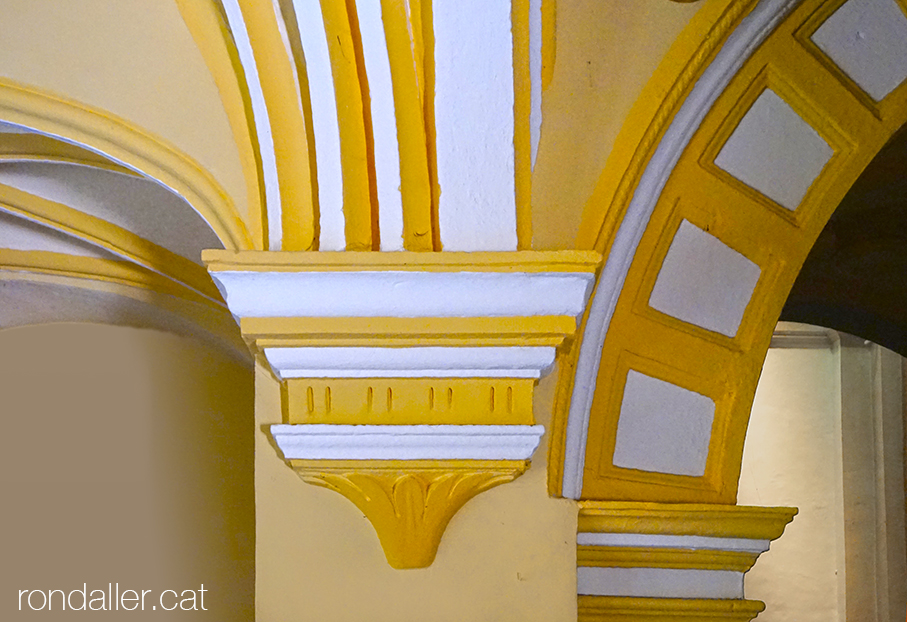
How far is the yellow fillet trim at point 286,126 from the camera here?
2045mm

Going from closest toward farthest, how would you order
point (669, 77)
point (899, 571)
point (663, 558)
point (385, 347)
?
point (385, 347) < point (669, 77) < point (663, 558) < point (899, 571)

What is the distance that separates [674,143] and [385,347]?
3.01 feet

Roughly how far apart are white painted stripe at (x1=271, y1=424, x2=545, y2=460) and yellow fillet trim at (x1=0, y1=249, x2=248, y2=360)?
206 cm

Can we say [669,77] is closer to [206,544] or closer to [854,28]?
[854,28]

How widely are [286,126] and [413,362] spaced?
0.62m

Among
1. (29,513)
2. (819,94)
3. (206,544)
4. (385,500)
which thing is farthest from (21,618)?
(819,94)

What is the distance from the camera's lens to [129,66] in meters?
2.21

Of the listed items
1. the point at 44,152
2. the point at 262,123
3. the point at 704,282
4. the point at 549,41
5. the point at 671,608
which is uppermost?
the point at 44,152

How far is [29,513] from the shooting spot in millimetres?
4309

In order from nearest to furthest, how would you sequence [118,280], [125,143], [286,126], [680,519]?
[286,126] → [125,143] → [680,519] → [118,280]

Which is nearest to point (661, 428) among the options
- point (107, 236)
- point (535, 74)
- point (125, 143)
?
point (535, 74)

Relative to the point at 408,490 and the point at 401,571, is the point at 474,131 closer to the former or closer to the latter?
the point at 408,490

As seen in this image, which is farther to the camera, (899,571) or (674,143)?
(899,571)

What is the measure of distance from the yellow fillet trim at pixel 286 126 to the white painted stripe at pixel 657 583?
1.18m
